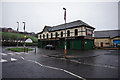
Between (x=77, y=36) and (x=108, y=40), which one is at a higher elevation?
(x=77, y=36)

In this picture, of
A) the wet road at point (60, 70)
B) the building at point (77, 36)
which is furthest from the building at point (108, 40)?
the wet road at point (60, 70)

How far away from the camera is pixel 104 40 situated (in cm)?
3234

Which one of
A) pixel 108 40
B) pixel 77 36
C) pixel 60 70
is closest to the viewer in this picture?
pixel 60 70

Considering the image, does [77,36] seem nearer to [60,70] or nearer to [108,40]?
[108,40]

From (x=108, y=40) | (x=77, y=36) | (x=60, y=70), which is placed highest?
(x=77, y=36)

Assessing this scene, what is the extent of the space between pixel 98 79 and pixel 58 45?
992 inches

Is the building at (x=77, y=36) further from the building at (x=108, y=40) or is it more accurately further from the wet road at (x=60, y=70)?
the wet road at (x=60, y=70)

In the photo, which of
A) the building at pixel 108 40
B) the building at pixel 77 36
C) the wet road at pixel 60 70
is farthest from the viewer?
the building at pixel 108 40

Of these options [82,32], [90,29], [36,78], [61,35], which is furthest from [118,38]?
[36,78]

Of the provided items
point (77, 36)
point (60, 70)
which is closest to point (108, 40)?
point (77, 36)

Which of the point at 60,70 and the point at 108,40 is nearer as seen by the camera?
the point at 60,70

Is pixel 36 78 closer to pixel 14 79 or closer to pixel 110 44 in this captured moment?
pixel 14 79

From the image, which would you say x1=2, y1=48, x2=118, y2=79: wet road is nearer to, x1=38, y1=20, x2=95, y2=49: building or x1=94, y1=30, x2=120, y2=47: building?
x1=38, y1=20, x2=95, y2=49: building

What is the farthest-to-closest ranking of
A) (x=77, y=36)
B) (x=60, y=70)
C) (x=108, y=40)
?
(x=108, y=40) < (x=77, y=36) < (x=60, y=70)
